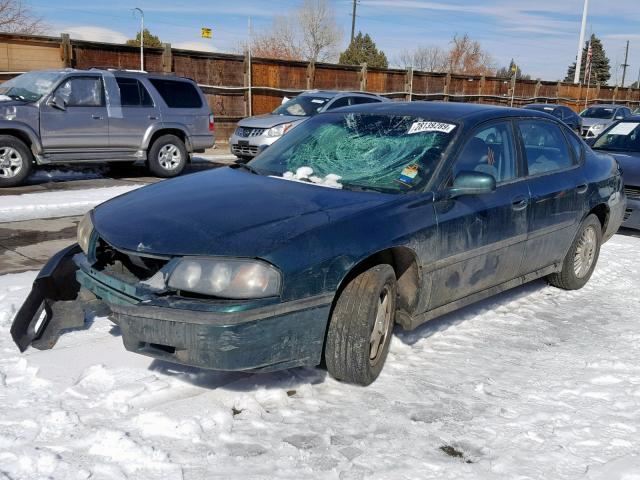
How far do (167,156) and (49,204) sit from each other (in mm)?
4080

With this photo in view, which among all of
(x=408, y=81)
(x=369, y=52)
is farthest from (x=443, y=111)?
(x=369, y=52)

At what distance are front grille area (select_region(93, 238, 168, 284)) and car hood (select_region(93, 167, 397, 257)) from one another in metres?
0.12

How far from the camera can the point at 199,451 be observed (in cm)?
293

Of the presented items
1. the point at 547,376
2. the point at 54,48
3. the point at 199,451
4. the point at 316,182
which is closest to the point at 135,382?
the point at 199,451

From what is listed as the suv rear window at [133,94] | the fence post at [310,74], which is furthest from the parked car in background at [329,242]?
the fence post at [310,74]

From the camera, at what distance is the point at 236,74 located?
773 inches

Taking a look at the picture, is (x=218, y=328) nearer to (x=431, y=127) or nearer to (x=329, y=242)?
(x=329, y=242)

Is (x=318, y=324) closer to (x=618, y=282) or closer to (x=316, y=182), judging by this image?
(x=316, y=182)

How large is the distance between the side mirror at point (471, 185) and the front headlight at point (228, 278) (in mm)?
1484

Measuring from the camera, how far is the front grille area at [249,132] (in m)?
14.2

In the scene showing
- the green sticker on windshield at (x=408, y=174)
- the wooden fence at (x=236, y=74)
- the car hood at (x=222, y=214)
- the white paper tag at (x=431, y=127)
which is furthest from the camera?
the wooden fence at (x=236, y=74)

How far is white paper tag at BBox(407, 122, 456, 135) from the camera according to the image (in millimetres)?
4375

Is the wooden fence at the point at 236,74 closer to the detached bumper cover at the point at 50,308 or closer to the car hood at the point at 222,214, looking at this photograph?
the detached bumper cover at the point at 50,308

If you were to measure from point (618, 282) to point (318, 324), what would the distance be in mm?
4144
